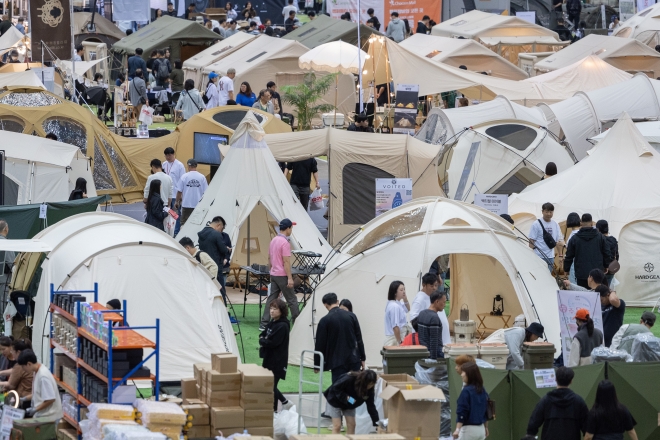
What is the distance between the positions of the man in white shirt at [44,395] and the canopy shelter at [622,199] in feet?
30.0

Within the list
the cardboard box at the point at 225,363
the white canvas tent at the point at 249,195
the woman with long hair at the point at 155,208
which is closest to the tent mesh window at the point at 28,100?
the woman with long hair at the point at 155,208

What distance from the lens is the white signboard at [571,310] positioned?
13258 millimetres

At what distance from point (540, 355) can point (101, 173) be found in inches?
504

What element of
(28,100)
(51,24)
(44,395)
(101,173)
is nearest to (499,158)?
(101,173)

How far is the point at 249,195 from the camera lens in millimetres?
18562

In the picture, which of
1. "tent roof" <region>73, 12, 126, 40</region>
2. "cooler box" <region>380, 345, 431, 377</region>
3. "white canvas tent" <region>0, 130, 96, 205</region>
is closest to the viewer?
"cooler box" <region>380, 345, 431, 377</region>

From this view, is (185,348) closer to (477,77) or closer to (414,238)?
(414,238)

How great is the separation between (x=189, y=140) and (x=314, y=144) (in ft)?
15.4

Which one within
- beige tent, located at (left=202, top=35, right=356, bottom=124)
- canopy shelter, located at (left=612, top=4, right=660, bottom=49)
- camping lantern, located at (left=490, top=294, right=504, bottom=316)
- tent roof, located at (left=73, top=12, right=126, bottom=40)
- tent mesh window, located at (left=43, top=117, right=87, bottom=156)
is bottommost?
camping lantern, located at (left=490, top=294, right=504, bottom=316)

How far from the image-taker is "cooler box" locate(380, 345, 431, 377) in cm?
1225

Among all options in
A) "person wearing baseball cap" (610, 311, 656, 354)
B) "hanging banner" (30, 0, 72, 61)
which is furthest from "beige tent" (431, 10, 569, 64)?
"person wearing baseball cap" (610, 311, 656, 354)

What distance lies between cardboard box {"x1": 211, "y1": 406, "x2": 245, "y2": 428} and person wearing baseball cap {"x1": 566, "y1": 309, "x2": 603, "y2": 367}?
11.6 feet

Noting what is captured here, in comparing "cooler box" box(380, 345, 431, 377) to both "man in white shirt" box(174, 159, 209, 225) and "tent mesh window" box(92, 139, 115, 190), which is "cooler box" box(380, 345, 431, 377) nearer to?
"man in white shirt" box(174, 159, 209, 225)

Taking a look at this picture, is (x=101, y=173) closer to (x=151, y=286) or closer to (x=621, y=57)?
(x=151, y=286)
